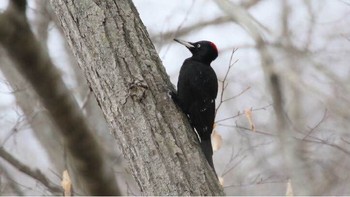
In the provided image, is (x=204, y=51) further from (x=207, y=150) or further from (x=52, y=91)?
(x=52, y=91)

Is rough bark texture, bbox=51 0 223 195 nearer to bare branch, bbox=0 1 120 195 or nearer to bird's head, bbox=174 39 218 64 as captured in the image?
bird's head, bbox=174 39 218 64

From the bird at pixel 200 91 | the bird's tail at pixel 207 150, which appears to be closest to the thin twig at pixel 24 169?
the bird at pixel 200 91

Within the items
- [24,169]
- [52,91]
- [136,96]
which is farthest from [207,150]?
[24,169]

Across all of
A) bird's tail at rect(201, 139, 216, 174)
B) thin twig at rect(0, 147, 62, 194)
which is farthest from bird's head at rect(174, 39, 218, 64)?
thin twig at rect(0, 147, 62, 194)

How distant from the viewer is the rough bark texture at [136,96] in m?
2.83

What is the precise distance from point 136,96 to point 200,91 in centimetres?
68

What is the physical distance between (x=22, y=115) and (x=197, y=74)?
7.65 feet

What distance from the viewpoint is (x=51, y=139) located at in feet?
22.8

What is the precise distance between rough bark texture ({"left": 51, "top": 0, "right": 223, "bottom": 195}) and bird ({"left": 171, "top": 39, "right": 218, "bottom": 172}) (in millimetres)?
155

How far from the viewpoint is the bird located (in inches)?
128

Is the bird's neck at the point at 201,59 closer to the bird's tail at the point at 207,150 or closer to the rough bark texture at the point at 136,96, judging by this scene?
the rough bark texture at the point at 136,96

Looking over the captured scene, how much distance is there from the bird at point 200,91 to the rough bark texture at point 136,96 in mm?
155

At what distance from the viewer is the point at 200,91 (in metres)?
3.55

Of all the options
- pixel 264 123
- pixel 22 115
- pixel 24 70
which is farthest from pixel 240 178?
pixel 24 70
